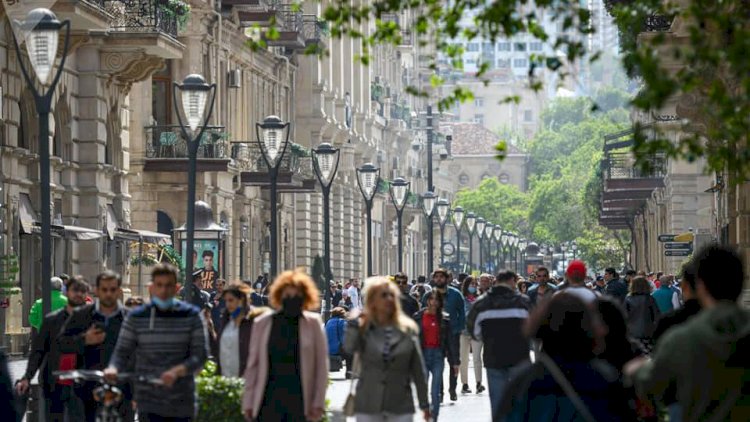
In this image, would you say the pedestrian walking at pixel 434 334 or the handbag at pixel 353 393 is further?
the pedestrian walking at pixel 434 334

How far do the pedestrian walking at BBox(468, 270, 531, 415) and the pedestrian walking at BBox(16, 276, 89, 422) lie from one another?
410 cm

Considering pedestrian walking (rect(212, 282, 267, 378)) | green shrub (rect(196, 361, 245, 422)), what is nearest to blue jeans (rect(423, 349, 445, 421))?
pedestrian walking (rect(212, 282, 267, 378))

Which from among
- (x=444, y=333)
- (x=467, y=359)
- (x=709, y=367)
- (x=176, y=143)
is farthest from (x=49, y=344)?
(x=176, y=143)

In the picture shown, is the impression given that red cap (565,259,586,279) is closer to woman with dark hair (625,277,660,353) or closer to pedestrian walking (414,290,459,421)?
woman with dark hair (625,277,660,353)

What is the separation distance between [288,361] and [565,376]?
405 centimetres

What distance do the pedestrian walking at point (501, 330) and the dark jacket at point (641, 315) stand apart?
12.8ft

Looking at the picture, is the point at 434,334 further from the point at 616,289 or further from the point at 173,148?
the point at 173,148

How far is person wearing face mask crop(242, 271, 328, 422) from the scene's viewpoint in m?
14.5

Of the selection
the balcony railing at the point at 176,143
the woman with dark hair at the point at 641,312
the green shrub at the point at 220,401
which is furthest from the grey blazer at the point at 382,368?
the balcony railing at the point at 176,143

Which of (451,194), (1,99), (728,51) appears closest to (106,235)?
(1,99)

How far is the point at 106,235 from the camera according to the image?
38.9 metres

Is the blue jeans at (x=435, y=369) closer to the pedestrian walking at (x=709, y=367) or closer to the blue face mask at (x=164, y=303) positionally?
the blue face mask at (x=164, y=303)

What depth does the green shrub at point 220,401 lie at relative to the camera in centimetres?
1759

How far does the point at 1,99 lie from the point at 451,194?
12752 centimetres
